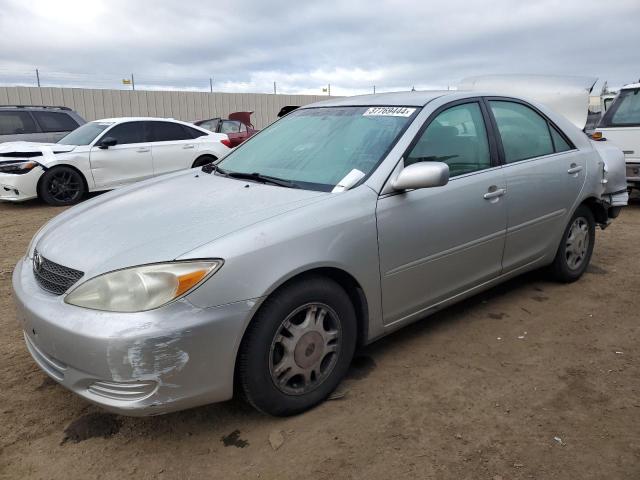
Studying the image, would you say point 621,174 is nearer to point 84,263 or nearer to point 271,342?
point 271,342

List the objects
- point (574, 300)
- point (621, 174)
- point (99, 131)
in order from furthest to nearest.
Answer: point (99, 131)
point (621, 174)
point (574, 300)

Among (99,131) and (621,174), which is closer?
(621,174)

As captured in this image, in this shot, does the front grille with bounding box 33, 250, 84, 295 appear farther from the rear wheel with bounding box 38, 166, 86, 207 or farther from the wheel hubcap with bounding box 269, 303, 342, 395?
the rear wheel with bounding box 38, 166, 86, 207

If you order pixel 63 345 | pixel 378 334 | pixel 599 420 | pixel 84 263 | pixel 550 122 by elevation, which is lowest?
pixel 599 420

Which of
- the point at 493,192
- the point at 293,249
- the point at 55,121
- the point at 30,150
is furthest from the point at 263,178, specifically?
the point at 55,121

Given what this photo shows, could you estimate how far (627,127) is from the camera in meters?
8.04

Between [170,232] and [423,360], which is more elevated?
[170,232]

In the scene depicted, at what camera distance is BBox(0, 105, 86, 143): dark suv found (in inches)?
398

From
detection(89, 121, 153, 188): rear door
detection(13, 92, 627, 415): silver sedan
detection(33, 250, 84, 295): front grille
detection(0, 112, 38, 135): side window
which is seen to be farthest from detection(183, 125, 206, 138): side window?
detection(33, 250, 84, 295): front grille

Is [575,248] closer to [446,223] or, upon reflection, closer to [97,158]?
Answer: [446,223]

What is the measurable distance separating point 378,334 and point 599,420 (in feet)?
3.76

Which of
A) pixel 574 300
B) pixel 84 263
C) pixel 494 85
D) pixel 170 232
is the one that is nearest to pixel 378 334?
pixel 170 232

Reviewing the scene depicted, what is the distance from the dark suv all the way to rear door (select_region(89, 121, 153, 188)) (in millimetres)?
2127

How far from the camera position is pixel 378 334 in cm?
296
